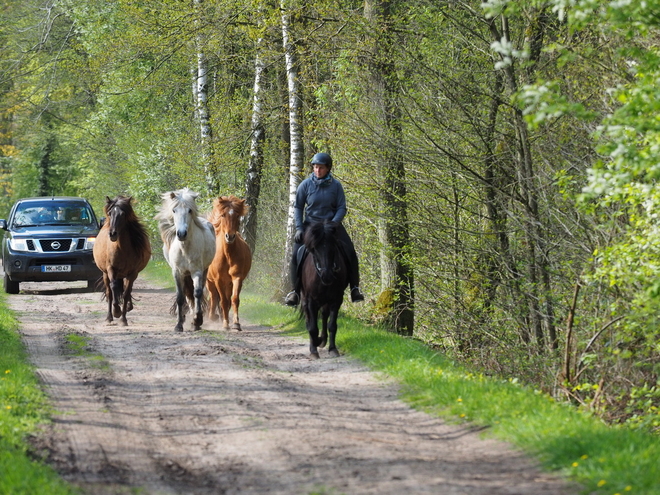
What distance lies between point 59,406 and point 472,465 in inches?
158

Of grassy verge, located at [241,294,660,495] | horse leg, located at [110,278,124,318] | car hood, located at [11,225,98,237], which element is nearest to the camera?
grassy verge, located at [241,294,660,495]

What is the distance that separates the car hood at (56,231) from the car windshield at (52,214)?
13.6 inches

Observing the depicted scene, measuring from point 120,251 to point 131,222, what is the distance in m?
0.67

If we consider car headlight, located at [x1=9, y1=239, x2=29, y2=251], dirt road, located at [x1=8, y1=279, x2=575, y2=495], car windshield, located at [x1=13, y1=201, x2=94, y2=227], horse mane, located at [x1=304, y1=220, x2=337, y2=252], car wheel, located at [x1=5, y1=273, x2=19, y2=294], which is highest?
car windshield, located at [x1=13, y1=201, x2=94, y2=227]

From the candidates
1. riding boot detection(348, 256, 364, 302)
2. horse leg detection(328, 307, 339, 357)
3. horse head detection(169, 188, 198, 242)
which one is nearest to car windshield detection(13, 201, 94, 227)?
horse head detection(169, 188, 198, 242)

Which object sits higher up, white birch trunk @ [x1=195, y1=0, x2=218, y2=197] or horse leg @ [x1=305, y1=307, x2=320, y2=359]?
white birch trunk @ [x1=195, y1=0, x2=218, y2=197]

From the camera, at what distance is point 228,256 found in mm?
15469

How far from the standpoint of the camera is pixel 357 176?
15.0 meters

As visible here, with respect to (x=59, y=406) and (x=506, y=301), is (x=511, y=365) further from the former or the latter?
(x=59, y=406)

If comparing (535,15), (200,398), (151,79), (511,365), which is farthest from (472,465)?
(151,79)

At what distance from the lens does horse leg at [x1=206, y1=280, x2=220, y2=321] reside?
16094mm

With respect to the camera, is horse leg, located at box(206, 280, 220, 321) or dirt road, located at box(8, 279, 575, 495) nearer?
dirt road, located at box(8, 279, 575, 495)

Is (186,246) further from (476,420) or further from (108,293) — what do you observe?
(476,420)

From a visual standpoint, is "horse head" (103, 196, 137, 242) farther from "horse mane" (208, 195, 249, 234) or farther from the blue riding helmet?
the blue riding helmet
